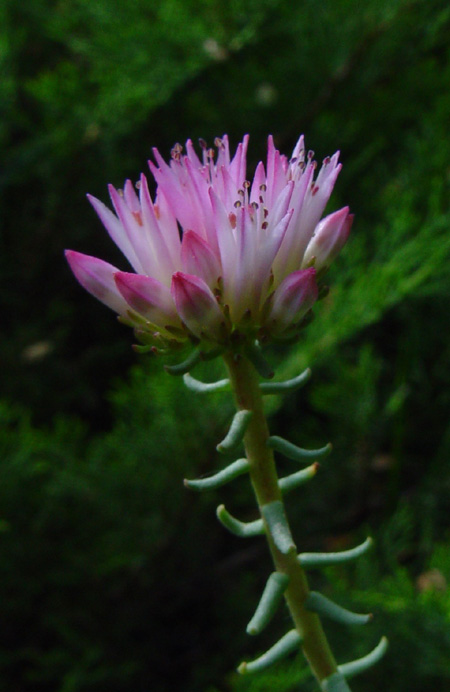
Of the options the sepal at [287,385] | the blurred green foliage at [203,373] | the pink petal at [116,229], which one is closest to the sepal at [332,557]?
the sepal at [287,385]

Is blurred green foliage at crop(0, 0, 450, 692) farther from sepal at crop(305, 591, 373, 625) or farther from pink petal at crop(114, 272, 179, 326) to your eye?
pink petal at crop(114, 272, 179, 326)

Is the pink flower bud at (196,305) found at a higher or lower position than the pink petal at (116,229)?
lower

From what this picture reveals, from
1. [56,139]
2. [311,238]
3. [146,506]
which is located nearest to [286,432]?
[146,506]

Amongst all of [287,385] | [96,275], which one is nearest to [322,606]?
[287,385]

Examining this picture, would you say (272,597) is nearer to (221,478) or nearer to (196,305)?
(221,478)

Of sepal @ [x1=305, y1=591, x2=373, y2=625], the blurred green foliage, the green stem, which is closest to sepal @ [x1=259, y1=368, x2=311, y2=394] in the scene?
the green stem

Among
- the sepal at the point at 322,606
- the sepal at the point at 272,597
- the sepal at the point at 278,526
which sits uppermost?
the sepal at the point at 278,526

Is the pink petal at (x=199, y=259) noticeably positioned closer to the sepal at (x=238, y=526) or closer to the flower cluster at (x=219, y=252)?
the flower cluster at (x=219, y=252)

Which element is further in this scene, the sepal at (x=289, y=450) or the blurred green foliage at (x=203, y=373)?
the blurred green foliage at (x=203, y=373)
